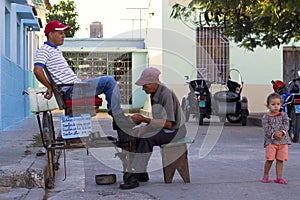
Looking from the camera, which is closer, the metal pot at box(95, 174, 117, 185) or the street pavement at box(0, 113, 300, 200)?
the street pavement at box(0, 113, 300, 200)

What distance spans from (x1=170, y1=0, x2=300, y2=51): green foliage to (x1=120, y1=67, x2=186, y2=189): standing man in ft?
16.8

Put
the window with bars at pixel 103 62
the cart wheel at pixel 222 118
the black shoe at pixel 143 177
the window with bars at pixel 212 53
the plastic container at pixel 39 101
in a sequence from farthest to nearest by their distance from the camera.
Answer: the window with bars at pixel 103 62 < the window with bars at pixel 212 53 < the cart wheel at pixel 222 118 < the plastic container at pixel 39 101 < the black shoe at pixel 143 177

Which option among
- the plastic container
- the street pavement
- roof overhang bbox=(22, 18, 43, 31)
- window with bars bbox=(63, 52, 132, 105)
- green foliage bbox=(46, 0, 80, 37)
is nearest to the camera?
the street pavement

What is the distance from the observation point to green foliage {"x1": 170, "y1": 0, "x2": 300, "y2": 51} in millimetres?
12078

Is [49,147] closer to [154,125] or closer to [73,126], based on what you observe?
[73,126]

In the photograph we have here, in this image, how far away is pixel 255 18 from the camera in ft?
46.1

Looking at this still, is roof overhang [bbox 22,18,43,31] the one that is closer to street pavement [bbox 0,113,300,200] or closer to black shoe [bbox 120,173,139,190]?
street pavement [bbox 0,113,300,200]

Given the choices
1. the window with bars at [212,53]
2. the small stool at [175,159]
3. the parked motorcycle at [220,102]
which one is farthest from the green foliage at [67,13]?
the small stool at [175,159]

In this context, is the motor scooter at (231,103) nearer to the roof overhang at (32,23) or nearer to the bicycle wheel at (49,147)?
the roof overhang at (32,23)

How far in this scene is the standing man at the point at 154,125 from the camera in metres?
6.49

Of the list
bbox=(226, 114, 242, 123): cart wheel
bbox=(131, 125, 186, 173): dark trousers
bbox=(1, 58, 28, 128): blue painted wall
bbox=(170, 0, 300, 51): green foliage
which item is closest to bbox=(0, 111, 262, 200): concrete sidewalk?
bbox=(131, 125, 186, 173): dark trousers

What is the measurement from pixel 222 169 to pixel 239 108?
8.89 m

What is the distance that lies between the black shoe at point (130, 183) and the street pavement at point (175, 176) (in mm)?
73

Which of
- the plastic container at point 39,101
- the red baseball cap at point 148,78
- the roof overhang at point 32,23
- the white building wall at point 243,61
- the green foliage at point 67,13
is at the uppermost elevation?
the green foliage at point 67,13
